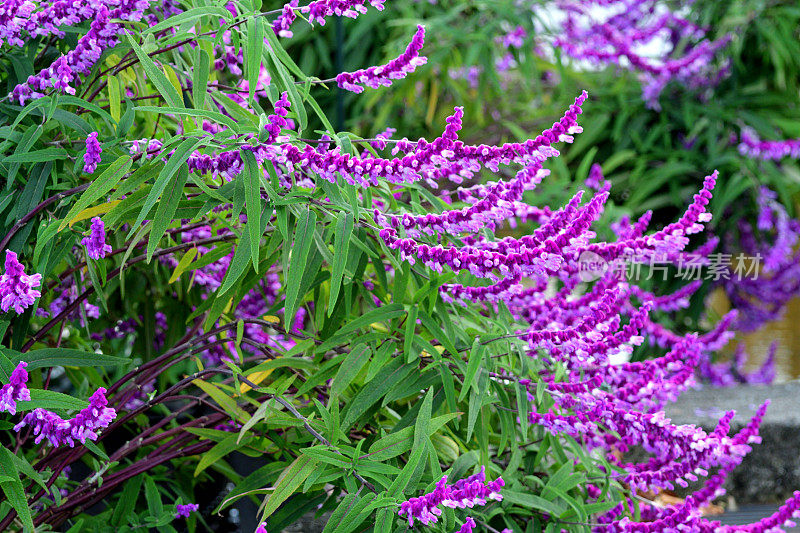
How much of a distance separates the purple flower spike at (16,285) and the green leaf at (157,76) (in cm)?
27

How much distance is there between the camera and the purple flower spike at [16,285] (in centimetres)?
98

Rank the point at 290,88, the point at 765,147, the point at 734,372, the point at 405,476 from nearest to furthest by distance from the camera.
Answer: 1. the point at 405,476
2. the point at 290,88
3. the point at 765,147
4. the point at 734,372

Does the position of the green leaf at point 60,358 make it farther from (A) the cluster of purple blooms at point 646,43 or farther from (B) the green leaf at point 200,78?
(A) the cluster of purple blooms at point 646,43

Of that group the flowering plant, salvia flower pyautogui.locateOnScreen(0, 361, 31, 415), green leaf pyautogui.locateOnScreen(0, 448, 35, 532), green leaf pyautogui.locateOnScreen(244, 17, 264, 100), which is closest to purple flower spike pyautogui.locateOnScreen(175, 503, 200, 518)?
the flowering plant

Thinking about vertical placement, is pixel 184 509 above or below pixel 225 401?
below

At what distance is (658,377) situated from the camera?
1396 mm

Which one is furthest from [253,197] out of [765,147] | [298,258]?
[765,147]

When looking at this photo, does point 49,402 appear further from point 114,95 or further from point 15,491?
point 114,95

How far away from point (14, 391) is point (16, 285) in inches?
4.6

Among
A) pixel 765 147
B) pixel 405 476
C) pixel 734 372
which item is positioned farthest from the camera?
pixel 734 372

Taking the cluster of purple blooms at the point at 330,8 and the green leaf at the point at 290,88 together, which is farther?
the green leaf at the point at 290,88

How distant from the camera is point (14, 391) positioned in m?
0.98

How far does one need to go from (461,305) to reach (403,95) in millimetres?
2144

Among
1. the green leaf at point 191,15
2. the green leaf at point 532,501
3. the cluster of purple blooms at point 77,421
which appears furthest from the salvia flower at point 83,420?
the green leaf at point 532,501
